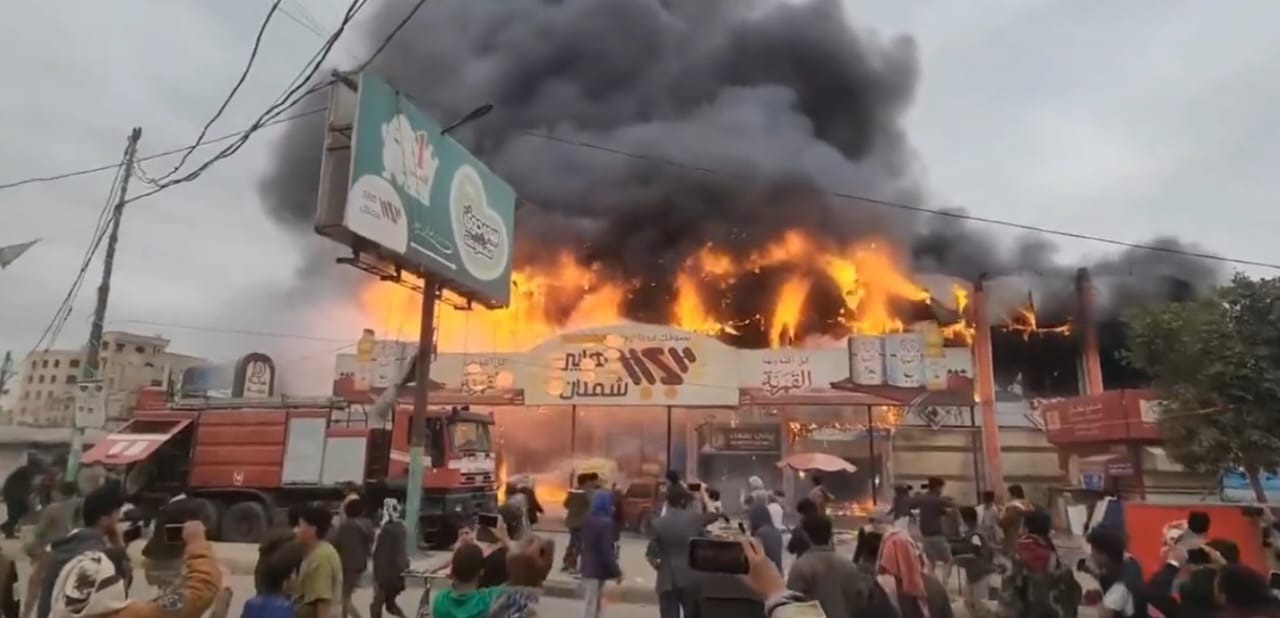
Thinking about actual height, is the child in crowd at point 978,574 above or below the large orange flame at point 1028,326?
below

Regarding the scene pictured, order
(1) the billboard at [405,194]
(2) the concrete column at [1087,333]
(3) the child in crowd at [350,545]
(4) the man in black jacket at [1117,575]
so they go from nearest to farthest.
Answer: (4) the man in black jacket at [1117,575] < (3) the child in crowd at [350,545] < (1) the billboard at [405,194] < (2) the concrete column at [1087,333]

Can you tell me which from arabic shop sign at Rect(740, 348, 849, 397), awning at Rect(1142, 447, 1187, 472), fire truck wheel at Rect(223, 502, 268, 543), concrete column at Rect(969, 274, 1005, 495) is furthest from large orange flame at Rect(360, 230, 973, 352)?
fire truck wheel at Rect(223, 502, 268, 543)

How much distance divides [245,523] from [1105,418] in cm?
1883

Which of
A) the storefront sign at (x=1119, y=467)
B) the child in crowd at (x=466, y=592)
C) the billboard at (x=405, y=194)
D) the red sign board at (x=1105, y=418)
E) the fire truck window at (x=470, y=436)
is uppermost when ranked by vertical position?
the billboard at (x=405, y=194)

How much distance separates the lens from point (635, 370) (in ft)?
68.4

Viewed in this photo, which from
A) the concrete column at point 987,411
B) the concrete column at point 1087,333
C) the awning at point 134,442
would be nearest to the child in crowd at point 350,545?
the awning at point 134,442

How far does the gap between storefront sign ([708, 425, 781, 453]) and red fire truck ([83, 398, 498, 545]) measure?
307 inches

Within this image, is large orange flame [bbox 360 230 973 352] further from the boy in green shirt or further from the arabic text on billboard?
the boy in green shirt

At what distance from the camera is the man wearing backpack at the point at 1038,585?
14.6 ft

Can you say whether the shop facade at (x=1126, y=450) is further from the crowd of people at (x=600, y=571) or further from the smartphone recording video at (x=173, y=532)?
the smartphone recording video at (x=173, y=532)

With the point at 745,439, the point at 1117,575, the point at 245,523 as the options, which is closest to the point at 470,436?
the point at 245,523

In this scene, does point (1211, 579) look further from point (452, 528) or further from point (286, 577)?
point (452, 528)

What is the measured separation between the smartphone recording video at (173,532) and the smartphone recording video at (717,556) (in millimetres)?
2710

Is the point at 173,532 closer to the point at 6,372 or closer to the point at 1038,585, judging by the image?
the point at 1038,585
